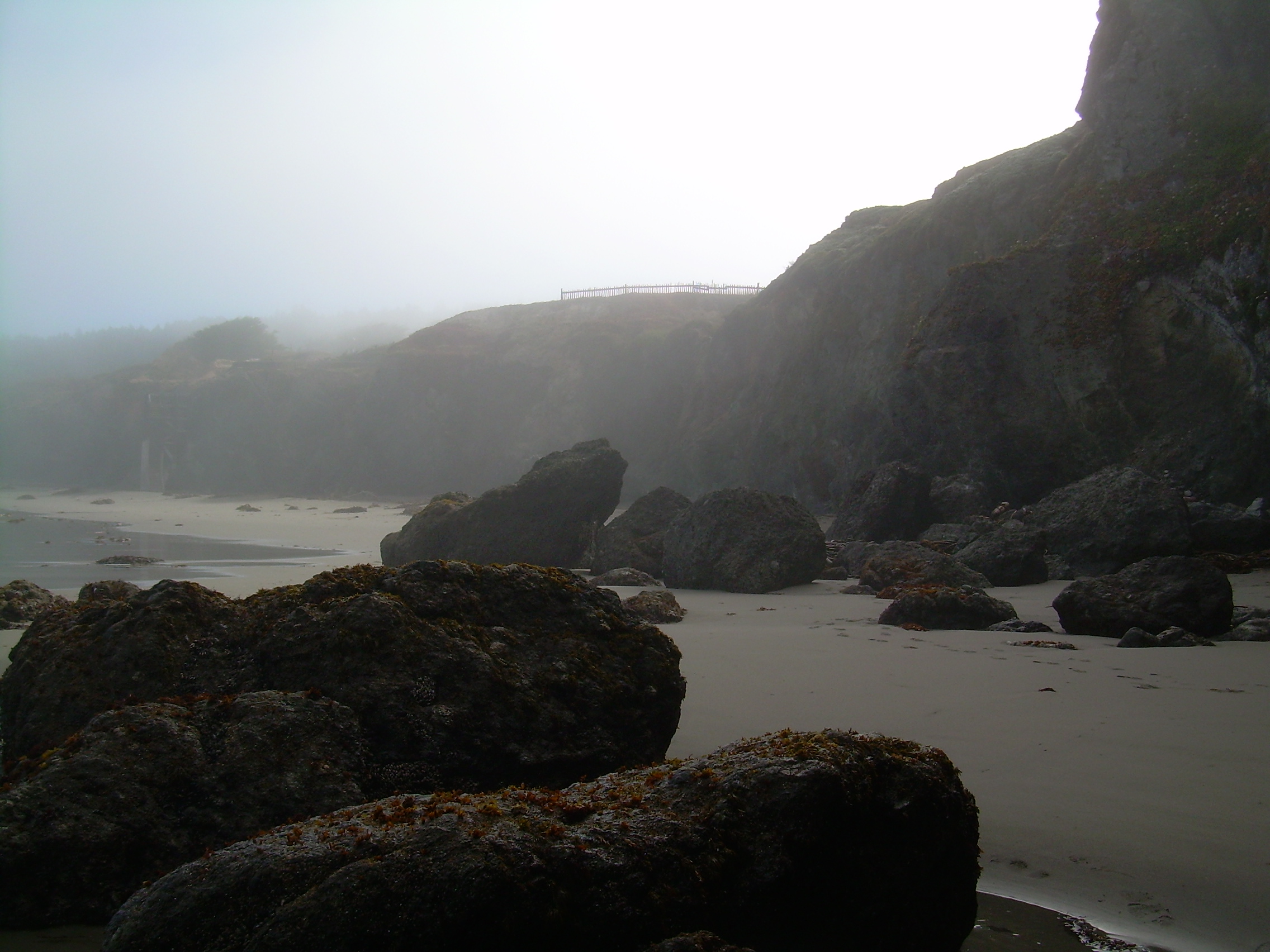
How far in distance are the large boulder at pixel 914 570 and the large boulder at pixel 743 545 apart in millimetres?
888

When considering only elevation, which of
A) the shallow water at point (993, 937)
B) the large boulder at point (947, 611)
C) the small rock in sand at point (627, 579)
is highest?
the shallow water at point (993, 937)

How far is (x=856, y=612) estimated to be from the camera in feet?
26.9

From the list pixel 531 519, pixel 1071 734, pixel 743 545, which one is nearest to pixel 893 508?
pixel 743 545

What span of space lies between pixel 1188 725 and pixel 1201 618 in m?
3.00

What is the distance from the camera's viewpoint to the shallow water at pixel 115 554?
12.5 meters

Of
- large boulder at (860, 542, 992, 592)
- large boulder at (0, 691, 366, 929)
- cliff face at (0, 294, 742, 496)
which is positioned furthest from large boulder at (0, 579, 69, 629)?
cliff face at (0, 294, 742, 496)

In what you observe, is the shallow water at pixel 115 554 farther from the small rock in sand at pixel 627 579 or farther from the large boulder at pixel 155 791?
the large boulder at pixel 155 791

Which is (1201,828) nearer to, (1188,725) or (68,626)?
(1188,725)

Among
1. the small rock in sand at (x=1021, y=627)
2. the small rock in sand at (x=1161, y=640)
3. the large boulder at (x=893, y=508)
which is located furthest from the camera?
the large boulder at (x=893, y=508)

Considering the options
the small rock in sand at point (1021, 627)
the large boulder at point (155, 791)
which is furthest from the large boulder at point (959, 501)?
the large boulder at point (155, 791)

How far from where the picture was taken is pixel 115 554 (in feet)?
55.1

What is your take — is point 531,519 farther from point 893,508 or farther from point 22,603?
point 22,603

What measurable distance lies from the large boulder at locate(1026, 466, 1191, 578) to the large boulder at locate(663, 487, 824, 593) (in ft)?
10.1

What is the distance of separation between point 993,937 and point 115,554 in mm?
18107
